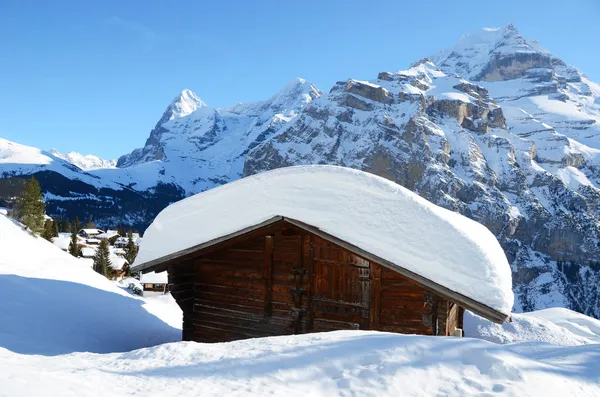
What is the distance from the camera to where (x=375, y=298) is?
9812 mm

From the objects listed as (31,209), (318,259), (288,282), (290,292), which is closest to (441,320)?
(318,259)

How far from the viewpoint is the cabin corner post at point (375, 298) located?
32.1 feet

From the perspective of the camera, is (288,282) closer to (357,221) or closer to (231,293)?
(231,293)

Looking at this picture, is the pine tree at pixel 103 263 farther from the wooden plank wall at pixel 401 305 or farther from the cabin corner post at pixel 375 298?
the wooden plank wall at pixel 401 305

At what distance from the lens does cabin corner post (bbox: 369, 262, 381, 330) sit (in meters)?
9.79

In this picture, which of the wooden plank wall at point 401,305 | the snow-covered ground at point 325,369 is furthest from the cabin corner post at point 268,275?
the snow-covered ground at point 325,369

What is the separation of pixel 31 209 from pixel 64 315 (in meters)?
40.3

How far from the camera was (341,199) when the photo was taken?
10633 mm

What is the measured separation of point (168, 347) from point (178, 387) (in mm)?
1852

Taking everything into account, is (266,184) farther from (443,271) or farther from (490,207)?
(490,207)

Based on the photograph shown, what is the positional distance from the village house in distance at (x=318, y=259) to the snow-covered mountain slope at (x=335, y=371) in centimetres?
270

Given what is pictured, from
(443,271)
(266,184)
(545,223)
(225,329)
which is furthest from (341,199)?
(545,223)

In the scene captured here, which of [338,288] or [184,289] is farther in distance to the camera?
[184,289]

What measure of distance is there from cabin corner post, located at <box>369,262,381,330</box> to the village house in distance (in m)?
0.02
